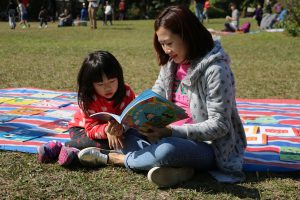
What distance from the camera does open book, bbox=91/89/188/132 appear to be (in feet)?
7.44

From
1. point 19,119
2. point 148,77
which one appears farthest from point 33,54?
point 19,119

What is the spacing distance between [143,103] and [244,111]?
2.29 m

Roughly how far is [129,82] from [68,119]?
2.37 m

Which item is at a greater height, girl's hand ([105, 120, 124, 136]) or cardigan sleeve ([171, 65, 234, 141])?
cardigan sleeve ([171, 65, 234, 141])

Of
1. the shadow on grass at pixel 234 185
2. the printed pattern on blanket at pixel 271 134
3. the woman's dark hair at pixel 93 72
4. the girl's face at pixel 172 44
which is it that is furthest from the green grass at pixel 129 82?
the girl's face at pixel 172 44

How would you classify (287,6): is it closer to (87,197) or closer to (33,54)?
(33,54)

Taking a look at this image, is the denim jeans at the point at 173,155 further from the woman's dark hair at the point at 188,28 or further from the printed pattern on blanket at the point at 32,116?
the printed pattern on blanket at the point at 32,116

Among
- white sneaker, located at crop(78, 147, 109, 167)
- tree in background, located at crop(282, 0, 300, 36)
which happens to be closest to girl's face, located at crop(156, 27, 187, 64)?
white sneaker, located at crop(78, 147, 109, 167)

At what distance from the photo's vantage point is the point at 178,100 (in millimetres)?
2828

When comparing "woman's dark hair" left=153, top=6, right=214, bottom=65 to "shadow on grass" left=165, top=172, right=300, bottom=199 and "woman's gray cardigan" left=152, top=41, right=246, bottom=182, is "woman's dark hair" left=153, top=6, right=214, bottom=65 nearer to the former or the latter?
"woman's gray cardigan" left=152, top=41, right=246, bottom=182

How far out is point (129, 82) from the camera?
6285 millimetres

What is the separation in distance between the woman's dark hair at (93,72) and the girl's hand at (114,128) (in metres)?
0.32

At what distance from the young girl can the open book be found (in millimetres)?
296

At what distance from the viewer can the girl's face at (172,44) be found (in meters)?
2.49
